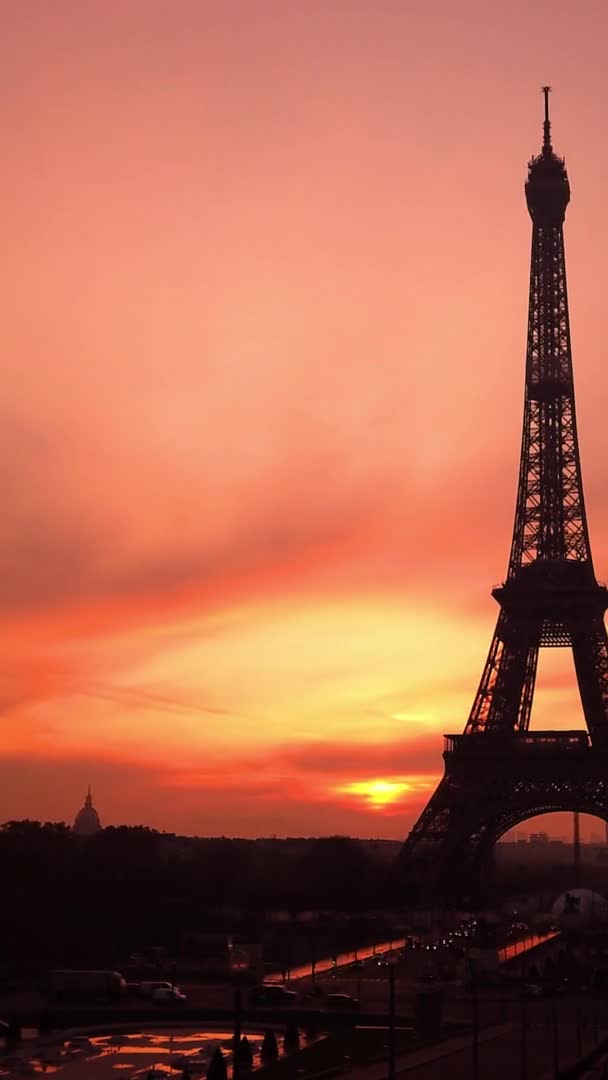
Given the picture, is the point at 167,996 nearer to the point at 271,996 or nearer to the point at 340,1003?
the point at 271,996

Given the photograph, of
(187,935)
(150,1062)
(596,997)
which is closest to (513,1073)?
(150,1062)

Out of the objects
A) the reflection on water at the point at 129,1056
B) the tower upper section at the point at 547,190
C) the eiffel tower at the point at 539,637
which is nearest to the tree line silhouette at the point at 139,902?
the eiffel tower at the point at 539,637

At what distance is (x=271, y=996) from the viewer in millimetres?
68688

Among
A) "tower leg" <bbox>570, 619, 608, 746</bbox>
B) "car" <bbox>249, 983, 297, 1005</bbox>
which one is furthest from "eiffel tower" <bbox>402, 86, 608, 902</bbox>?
"car" <bbox>249, 983, 297, 1005</bbox>

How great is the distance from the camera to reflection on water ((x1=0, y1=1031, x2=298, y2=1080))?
50.2 meters

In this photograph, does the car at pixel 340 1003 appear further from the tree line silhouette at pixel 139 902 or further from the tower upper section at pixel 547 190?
the tower upper section at pixel 547 190

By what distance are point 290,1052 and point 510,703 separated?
52.7 meters

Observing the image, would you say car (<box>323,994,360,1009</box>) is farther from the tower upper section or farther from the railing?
the tower upper section

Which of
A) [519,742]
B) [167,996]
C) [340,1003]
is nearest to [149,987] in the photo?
[167,996]

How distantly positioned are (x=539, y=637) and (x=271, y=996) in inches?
1726

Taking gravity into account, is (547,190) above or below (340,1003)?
above

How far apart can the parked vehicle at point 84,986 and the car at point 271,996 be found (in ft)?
22.1

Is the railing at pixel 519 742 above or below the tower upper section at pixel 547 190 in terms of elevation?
below

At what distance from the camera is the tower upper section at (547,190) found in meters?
104
